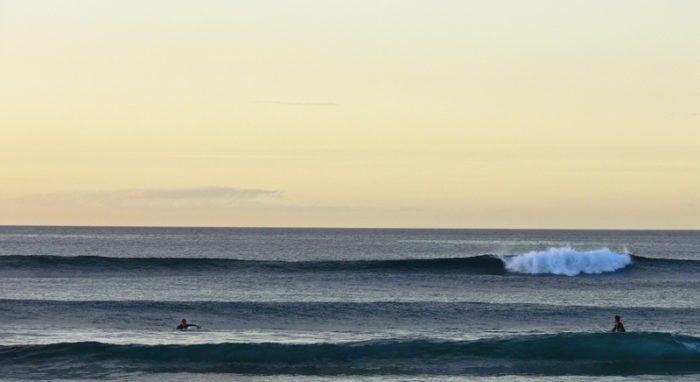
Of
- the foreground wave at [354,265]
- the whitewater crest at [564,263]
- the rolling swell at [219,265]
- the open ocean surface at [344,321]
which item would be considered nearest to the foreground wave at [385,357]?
the open ocean surface at [344,321]

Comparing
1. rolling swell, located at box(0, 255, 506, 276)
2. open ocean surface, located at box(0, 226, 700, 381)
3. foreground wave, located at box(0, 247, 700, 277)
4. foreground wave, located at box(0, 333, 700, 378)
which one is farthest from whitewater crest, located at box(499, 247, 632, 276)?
foreground wave, located at box(0, 333, 700, 378)

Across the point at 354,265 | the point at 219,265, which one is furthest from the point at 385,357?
the point at 219,265

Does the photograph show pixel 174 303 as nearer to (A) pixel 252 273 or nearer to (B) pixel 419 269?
(A) pixel 252 273

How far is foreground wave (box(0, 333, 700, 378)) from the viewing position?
2281 cm

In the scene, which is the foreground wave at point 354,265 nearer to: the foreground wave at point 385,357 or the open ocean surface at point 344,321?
the open ocean surface at point 344,321

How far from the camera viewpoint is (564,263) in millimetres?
53812

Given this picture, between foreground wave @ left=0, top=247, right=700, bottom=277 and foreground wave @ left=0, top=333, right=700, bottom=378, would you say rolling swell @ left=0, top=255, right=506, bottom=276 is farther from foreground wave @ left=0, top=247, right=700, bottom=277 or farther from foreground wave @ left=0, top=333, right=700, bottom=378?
foreground wave @ left=0, top=333, right=700, bottom=378

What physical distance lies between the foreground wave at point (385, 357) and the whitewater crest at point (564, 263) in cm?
2690

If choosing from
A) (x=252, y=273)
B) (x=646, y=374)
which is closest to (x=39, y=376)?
(x=646, y=374)

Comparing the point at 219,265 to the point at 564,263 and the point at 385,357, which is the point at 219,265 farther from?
the point at 385,357

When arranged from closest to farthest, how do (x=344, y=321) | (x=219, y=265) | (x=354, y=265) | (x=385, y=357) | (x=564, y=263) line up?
(x=385, y=357), (x=344, y=321), (x=219, y=265), (x=564, y=263), (x=354, y=265)

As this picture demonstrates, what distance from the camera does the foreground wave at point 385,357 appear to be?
22.8m

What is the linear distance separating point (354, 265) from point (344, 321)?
76.1 ft

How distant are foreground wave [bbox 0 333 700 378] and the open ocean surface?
6 centimetres
